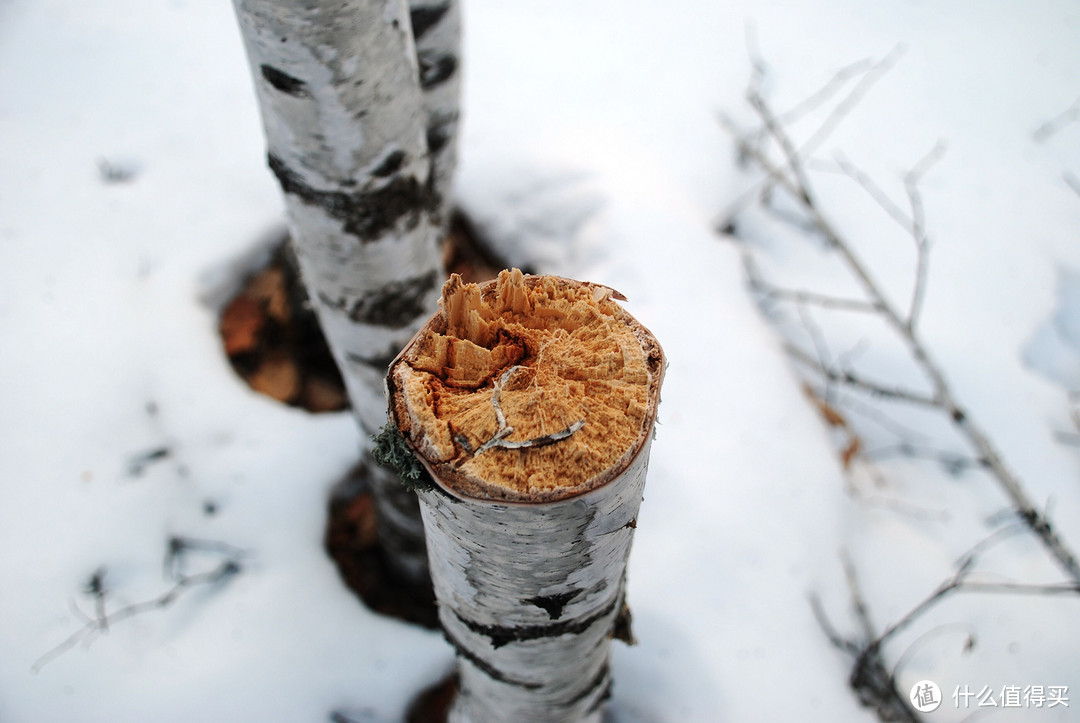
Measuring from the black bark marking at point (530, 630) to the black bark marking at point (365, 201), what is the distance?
0.68 m

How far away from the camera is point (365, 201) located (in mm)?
1057

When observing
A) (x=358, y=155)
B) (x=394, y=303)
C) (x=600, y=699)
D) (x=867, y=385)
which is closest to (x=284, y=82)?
(x=358, y=155)

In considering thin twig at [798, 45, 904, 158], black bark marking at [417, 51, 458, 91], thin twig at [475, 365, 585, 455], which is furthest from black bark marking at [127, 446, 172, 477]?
thin twig at [798, 45, 904, 158]

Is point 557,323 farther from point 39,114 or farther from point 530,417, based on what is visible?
point 39,114

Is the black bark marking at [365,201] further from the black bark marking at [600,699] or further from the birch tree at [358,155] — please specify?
the black bark marking at [600,699]

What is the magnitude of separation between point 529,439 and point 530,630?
365mm

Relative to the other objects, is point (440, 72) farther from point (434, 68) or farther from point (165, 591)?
point (165, 591)

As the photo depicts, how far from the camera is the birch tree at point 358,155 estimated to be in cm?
86

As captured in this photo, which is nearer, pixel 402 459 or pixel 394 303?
pixel 402 459

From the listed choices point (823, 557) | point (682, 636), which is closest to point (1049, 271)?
point (823, 557)

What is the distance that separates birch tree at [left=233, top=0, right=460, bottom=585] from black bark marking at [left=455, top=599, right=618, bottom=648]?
2.19 ft

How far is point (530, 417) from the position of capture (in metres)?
0.60

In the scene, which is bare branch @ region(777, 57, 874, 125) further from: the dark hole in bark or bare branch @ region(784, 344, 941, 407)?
the dark hole in bark

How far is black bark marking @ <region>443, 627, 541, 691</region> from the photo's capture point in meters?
0.95
